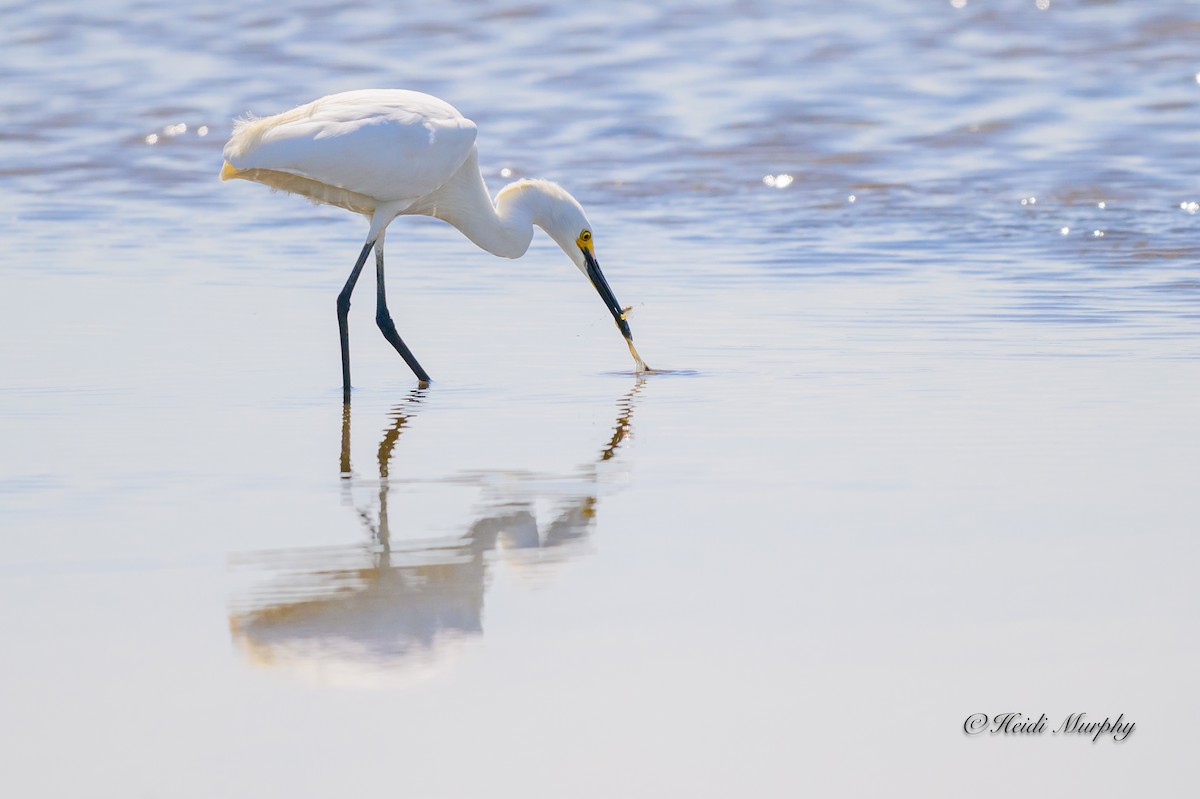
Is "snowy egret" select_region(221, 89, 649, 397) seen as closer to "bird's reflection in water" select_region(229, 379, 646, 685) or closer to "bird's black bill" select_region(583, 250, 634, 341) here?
"bird's black bill" select_region(583, 250, 634, 341)

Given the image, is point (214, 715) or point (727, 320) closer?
point (214, 715)

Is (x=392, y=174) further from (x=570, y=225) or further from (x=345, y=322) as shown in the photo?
(x=570, y=225)

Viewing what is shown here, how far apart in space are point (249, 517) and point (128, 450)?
1077 millimetres

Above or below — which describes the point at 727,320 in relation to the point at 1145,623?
below

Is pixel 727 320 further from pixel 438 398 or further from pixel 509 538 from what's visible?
pixel 509 538

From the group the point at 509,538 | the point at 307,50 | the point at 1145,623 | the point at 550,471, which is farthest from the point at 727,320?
the point at 307,50

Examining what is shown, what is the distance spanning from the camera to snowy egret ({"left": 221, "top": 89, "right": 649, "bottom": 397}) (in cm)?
799

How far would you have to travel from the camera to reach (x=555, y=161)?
16.0m
